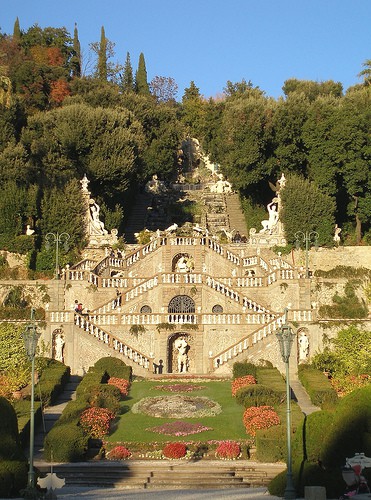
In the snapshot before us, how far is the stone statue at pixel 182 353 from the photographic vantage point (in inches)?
1816

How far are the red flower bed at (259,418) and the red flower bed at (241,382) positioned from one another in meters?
4.21

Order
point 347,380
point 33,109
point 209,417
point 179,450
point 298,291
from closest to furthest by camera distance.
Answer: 1. point 179,450
2. point 209,417
3. point 347,380
4. point 298,291
5. point 33,109

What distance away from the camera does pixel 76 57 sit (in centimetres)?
9819

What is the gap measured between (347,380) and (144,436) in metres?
10.1

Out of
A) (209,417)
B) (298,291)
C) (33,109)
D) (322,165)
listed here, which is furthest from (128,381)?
(33,109)

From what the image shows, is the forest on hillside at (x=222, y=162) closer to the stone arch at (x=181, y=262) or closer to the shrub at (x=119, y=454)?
the stone arch at (x=181, y=262)

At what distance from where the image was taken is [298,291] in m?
51.0

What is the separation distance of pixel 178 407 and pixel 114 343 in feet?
26.3

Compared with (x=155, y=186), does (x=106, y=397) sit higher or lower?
lower

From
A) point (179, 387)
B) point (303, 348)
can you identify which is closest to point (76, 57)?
point (303, 348)

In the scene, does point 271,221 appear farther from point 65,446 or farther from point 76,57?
point 76,57

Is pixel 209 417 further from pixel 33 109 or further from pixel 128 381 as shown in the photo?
pixel 33 109

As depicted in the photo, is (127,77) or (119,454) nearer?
(119,454)

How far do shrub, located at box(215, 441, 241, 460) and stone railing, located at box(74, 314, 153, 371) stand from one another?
42.0 feet
